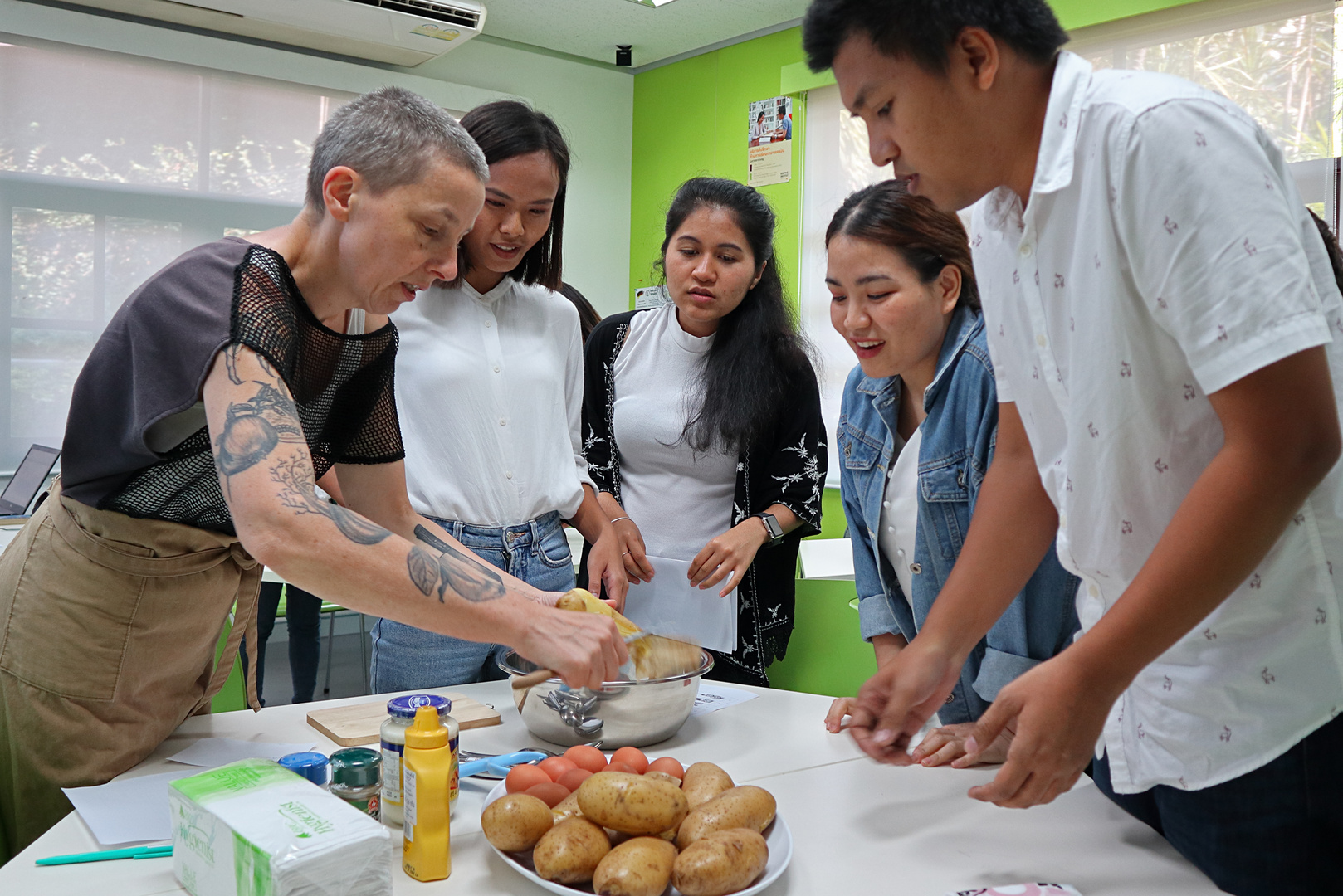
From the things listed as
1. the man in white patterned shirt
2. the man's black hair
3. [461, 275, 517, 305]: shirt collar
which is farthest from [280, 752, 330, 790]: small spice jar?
[461, 275, 517, 305]: shirt collar

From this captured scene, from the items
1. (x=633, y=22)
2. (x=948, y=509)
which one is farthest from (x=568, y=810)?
(x=633, y=22)

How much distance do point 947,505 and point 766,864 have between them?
788 millimetres

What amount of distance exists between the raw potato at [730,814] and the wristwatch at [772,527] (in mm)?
1116

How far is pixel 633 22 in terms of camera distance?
529cm

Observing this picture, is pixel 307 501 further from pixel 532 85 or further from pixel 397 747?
A: pixel 532 85

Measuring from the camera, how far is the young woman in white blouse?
75.4 inches

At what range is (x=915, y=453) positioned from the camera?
5.72 feet

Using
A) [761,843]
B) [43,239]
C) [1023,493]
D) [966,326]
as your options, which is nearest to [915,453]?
[966,326]

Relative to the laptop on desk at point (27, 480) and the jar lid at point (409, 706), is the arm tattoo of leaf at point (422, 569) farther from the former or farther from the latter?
the laptop on desk at point (27, 480)

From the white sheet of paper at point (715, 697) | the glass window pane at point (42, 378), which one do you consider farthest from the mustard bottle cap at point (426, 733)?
the glass window pane at point (42, 378)

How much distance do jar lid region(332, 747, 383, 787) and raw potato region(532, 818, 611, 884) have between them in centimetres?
26

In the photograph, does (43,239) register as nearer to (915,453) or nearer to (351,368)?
(351,368)

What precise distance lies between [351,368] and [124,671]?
20.3 inches

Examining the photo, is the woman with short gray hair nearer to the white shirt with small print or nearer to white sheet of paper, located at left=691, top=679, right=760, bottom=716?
white sheet of paper, located at left=691, top=679, right=760, bottom=716
